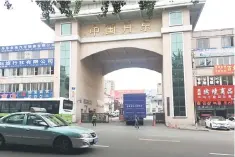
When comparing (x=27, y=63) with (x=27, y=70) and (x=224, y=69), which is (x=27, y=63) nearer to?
(x=27, y=70)

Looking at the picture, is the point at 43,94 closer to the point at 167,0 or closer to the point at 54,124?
→ the point at 167,0

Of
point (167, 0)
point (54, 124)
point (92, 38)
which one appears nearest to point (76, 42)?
point (92, 38)

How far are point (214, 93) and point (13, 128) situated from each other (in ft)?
90.6

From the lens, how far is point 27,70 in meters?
43.6

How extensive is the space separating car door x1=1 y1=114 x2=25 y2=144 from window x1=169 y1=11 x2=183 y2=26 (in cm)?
2739

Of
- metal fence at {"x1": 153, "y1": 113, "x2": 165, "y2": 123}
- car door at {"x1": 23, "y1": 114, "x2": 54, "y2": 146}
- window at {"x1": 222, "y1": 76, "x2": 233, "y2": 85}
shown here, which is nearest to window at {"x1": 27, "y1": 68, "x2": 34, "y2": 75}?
metal fence at {"x1": 153, "y1": 113, "x2": 165, "y2": 123}

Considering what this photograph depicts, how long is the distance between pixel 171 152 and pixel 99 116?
25.4 m

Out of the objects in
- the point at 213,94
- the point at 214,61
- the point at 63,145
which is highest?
the point at 214,61

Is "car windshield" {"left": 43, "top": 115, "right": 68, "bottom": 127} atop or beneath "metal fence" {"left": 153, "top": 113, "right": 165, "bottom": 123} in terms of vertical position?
atop

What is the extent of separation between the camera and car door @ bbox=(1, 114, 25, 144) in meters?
9.81

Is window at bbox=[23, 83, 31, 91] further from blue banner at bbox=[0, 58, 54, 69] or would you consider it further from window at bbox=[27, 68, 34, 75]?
blue banner at bbox=[0, 58, 54, 69]

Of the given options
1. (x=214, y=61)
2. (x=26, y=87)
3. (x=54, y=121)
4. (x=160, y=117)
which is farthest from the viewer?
(x=26, y=87)

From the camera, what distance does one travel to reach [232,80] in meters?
37.0

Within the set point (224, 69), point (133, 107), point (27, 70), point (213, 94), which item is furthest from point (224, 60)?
point (27, 70)
